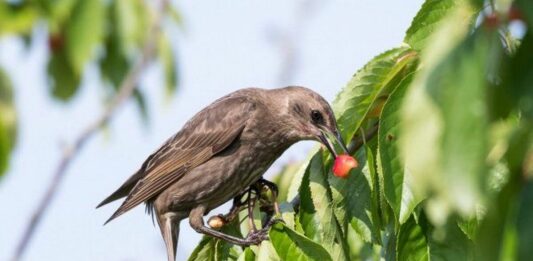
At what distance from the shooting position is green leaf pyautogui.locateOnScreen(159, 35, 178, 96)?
4.75 m

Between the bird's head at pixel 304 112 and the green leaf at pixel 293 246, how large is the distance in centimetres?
224

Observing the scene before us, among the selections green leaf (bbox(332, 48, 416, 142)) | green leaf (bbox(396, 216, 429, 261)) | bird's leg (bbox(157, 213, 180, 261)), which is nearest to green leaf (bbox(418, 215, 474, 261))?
green leaf (bbox(396, 216, 429, 261))

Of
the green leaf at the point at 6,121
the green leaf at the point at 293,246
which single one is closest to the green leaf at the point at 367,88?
the green leaf at the point at 293,246

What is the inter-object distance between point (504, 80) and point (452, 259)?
239 cm

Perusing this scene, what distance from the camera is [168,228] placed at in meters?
6.20

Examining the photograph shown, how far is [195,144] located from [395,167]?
10.8 feet

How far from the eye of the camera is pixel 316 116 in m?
6.05

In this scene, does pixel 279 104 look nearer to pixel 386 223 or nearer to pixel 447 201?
pixel 386 223

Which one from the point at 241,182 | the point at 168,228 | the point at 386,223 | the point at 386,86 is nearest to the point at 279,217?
the point at 386,223

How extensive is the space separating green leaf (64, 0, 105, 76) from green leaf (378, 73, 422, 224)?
123 cm

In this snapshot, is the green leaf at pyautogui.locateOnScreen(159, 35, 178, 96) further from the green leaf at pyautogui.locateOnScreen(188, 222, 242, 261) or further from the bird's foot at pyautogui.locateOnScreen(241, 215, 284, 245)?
the bird's foot at pyautogui.locateOnScreen(241, 215, 284, 245)

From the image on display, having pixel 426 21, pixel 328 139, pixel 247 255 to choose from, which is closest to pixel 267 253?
pixel 247 255

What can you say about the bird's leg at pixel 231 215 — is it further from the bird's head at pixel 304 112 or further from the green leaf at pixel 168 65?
the bird's head at pixel 304 112

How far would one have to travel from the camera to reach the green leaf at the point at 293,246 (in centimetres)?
345
